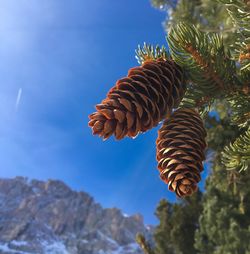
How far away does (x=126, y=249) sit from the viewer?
134875mm

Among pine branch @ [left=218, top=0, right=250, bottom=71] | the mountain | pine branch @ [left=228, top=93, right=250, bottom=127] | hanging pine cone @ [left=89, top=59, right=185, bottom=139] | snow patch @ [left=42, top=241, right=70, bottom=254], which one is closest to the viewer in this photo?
hanging pine cone @ [left=89, top=59, right=185, bottom=139]

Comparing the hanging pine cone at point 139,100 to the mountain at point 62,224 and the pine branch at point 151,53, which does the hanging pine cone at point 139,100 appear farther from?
the mountain at point 62,224

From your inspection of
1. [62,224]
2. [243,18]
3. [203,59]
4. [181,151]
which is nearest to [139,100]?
[181,151]

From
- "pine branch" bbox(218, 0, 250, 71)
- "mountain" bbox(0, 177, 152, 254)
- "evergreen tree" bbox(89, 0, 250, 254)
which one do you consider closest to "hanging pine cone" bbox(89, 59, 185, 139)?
"evergreen tree" bbox(89, 0, 250, 254)

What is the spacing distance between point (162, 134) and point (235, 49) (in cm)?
45

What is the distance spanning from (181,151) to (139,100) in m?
0.18

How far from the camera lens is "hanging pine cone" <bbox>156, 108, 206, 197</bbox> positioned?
3.05 ft

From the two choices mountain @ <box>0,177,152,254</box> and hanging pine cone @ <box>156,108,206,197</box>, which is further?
mountain @ <box>0,177,152,254</box>

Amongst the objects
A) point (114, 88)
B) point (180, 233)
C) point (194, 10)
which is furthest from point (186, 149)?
point (180, 233)

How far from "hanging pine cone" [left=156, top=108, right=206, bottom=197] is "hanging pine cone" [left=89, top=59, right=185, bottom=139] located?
0.05 meters

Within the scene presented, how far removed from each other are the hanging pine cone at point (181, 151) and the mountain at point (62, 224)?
12758 centimetres

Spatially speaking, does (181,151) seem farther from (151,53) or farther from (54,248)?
(54,248)

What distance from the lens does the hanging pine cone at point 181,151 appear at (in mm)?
931

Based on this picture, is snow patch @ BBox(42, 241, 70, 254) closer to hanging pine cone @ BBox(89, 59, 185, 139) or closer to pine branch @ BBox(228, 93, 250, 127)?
pine branch @ BBox(228, 93, 250, 127)
